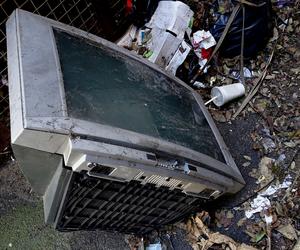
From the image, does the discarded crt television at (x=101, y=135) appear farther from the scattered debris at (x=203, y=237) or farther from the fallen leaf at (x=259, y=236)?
the fallen leaf at (x=259, y=236)

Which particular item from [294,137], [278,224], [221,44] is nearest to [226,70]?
[221,44]

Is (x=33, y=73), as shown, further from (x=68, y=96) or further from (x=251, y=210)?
(x=251, y=210)

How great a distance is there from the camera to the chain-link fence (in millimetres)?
2941

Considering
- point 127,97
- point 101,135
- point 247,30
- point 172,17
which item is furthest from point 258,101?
point 101,135

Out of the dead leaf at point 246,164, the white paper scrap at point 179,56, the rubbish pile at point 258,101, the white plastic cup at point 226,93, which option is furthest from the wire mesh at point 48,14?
the dead leaf at point 246,164

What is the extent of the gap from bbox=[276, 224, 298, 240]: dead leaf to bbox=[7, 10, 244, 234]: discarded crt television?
40cm

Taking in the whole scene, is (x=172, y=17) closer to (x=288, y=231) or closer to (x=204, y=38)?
(x=204, y=38)

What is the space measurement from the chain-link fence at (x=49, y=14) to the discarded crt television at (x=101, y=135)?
894mm

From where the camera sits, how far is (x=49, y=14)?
3113 millimetres

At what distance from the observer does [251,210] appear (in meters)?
2.85

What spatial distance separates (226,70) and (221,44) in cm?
22

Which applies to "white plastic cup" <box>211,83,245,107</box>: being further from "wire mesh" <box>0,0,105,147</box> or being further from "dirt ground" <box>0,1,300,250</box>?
"wire mesh" <box>0,0,105,147</box>

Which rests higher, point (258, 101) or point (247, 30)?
point (247, 30)

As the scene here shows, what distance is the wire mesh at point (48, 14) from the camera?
294 centimetres
